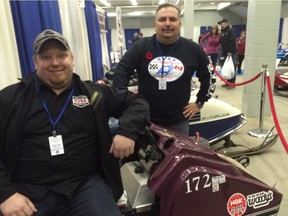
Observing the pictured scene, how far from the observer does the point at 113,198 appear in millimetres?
1546

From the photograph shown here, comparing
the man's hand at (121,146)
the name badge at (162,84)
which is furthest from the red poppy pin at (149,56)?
the man's hand at (121,146)

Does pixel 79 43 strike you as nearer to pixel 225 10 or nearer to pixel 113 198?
pixel 113 198

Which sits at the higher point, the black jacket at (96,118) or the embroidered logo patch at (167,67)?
the embroidered logo patch at (167,67)

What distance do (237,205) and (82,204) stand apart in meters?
0.87

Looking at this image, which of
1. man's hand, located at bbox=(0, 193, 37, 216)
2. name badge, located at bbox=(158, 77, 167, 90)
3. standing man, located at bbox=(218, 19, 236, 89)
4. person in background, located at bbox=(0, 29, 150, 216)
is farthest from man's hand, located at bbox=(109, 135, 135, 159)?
standing man, located at bbox=(218, 19, 236, 89)

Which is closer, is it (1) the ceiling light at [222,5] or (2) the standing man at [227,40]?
(2) the standing man at [227,40]

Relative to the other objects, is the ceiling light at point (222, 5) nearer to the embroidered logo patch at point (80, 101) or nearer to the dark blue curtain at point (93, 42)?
the dark blue curtain at point (93, 42)

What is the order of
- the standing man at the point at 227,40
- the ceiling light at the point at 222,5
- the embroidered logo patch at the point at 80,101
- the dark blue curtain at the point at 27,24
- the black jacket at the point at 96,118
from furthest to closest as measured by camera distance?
the ceiling light at the point at 222,5, the standing man at the point at 227,40, the dark blue curtain at the point at 27,24, the embroidered logo patch at the point at 80,101, the black jacket at the point at 96,118

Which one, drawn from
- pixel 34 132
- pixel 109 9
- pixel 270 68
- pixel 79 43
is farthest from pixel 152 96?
Answer: pixel 109 9

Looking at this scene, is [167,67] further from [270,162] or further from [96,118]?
[270,162]

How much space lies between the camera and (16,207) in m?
1.30

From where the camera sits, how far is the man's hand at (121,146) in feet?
4.79

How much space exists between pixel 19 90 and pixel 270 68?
4.44m

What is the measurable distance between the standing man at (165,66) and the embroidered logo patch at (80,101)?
0.63m
